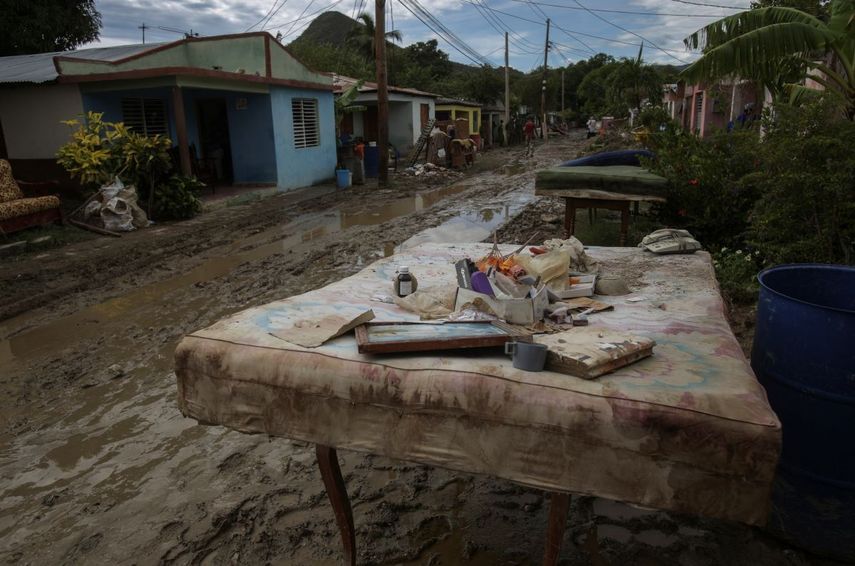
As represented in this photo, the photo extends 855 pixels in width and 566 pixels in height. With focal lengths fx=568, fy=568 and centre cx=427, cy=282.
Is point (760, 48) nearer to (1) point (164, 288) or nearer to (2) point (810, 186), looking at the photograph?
(2) point (810, 186)

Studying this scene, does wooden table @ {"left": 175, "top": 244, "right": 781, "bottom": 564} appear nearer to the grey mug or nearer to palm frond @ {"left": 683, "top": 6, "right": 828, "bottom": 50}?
the grey mug

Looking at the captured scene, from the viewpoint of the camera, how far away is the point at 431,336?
2203 mm

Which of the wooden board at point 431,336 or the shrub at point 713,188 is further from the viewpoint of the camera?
the shrub at point 713,188

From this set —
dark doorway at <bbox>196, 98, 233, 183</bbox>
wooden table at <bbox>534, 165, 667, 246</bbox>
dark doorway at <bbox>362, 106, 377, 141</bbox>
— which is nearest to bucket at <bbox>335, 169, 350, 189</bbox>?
dark doorway at <bbox>196, 98, 233, 183</bbox>

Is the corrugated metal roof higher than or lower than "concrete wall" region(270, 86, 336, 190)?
higher

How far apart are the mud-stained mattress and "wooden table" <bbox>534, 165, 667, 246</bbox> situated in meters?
4.17

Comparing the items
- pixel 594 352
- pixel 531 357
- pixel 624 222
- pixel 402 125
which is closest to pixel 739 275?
pixel 624 222

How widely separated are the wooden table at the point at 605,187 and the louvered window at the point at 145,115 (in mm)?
9833

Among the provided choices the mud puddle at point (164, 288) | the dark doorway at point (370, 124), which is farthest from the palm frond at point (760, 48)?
the dark doorway at point (370, 124)

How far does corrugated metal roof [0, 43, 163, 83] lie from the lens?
11305 mm

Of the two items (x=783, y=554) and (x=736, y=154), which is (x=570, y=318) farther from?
→ (x=736, y=154)

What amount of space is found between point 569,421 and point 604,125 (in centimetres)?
3699

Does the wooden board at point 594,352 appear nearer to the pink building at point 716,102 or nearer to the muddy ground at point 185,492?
the muddy ground at point 185,492

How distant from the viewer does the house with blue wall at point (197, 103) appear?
1142 cm
